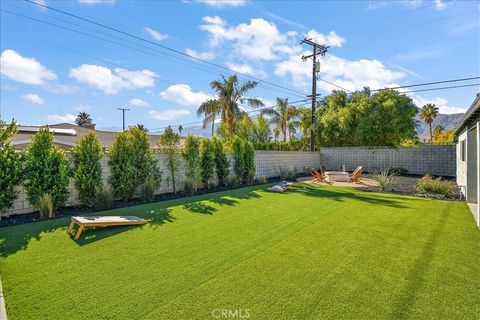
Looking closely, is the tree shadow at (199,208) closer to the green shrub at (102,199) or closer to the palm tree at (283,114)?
the green shrub at (102,199)

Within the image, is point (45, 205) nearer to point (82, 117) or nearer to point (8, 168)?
point (8, 168)

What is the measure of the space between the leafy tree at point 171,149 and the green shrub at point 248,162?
4.25 meters

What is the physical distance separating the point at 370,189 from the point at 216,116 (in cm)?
1294

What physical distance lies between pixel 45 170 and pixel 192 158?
529 centimetres

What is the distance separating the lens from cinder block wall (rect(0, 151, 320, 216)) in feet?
23.4

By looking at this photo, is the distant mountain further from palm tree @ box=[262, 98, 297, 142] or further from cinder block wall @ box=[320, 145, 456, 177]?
palm tree @ box=[262, 98, 297, 142]

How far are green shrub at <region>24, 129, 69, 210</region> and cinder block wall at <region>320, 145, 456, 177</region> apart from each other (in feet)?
61.7

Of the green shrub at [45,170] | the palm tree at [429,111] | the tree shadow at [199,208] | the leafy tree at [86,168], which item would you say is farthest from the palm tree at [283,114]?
the palm tree at [429,111]

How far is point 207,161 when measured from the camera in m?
12.0

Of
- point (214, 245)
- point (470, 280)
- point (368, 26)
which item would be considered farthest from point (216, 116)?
point (470, 280)

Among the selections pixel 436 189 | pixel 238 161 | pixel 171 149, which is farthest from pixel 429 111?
pixel 171 149

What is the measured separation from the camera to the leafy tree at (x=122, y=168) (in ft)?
28.8

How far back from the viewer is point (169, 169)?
35.5 ft

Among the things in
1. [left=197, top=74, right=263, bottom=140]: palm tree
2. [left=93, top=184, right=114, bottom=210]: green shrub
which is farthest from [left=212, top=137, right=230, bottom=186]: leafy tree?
[left=197, top=74, right=263, bottom=140]: palm tree
